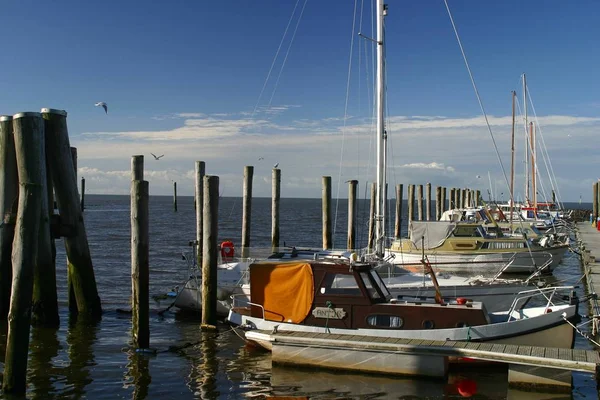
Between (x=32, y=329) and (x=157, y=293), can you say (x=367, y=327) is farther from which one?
(x=157, y=293)

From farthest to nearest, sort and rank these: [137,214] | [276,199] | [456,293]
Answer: [276,199] < [456,293] < [137,214]

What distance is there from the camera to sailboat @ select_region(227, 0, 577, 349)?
13703mm

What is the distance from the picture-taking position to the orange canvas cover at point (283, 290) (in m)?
14.5

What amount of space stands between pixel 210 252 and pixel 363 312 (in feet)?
14.8

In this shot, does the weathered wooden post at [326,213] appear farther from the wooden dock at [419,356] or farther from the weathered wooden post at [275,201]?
the wooden dock at [419,356]

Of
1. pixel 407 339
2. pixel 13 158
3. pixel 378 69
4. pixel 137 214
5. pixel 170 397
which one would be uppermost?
pixel 378 69

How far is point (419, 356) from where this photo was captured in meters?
13.0

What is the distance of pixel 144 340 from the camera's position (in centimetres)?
1487

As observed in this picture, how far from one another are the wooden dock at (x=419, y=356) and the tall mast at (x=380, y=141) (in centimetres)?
659

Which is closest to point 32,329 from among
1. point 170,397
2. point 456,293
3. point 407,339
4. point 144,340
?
point 144,340

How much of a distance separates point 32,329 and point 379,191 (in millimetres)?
10311

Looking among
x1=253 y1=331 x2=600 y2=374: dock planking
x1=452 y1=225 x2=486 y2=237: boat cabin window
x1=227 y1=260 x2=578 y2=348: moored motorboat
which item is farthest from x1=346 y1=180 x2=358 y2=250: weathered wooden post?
x1=253 y1=331 x2=600 y2=374: dock planking

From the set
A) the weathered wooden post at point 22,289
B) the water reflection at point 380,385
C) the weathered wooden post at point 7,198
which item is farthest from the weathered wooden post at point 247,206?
the weathered wooden post at point 22,289

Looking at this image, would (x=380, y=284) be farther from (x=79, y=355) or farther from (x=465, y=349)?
(x=79, y=355)
